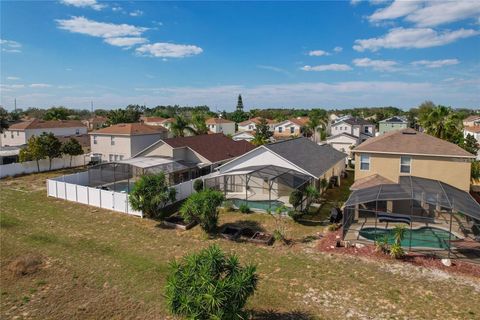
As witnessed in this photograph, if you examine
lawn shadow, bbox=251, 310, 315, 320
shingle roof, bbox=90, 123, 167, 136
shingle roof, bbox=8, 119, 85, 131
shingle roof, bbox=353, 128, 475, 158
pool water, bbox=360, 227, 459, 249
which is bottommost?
lawn shadow, bbox=251, 310, 315, 320

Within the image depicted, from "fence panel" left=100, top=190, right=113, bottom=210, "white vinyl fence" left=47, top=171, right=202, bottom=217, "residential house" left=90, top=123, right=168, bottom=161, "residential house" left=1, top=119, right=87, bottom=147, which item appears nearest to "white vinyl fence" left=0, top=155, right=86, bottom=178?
"residential house" left=90, top=123, right=168, bottom=161

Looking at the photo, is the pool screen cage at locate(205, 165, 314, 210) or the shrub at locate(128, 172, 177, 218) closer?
the shrub at locate(128, 172, 177, 218)

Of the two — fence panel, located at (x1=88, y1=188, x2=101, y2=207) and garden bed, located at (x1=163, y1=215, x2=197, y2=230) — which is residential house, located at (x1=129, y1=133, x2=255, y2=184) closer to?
fence panel, located at (x1=88, y1=188, x2=101, y2=207)

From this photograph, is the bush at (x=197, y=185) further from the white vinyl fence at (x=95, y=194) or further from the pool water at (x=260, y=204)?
the pool water at (x=260, y=204)

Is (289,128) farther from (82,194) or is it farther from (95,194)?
(95,194)

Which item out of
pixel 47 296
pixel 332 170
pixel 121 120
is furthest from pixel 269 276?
pixel 121 120

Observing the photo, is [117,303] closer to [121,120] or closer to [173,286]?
[173,286]

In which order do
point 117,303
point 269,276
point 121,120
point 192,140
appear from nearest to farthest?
point 117,303, point 269,276, point 192,140, point 121,120
